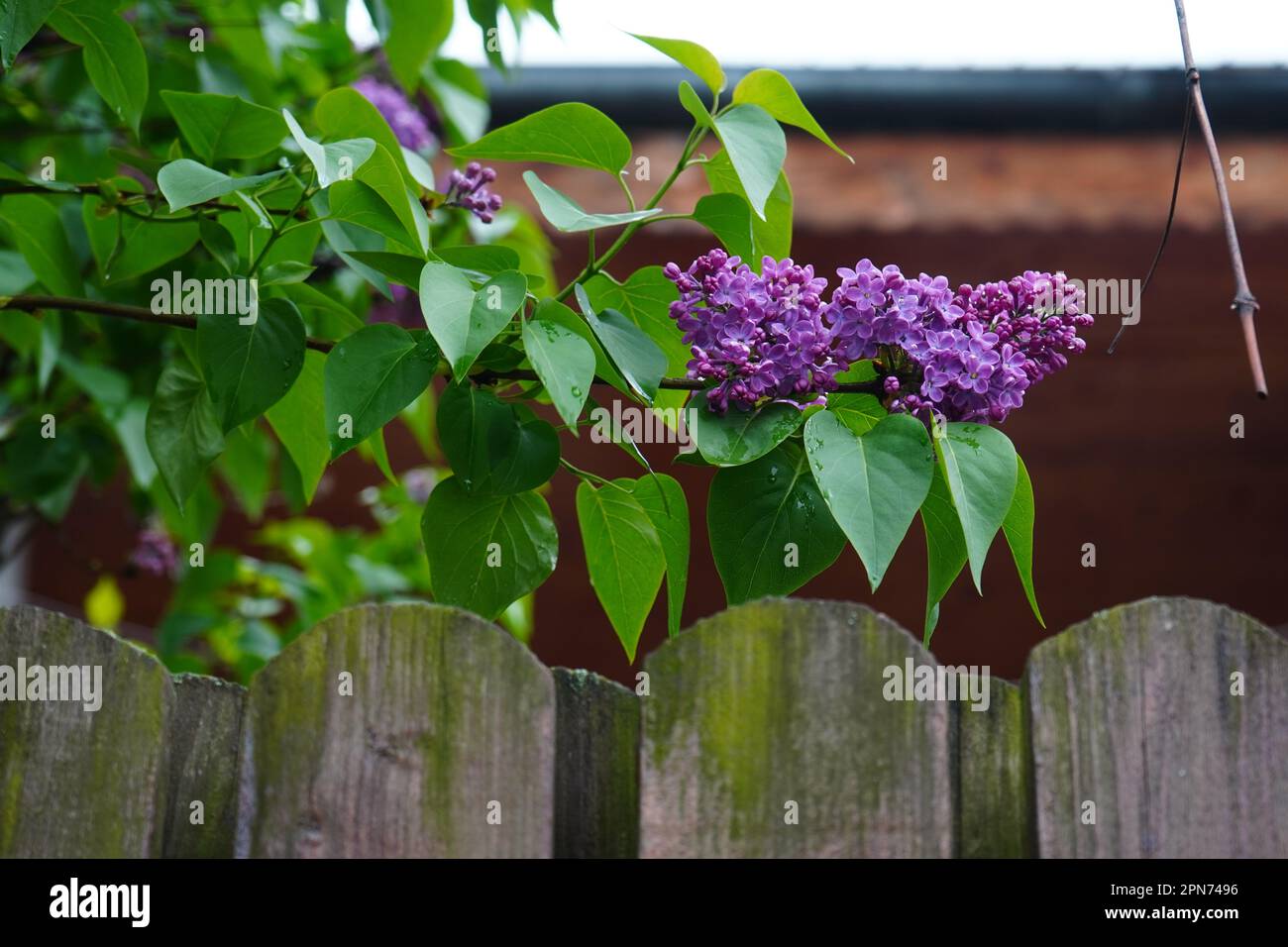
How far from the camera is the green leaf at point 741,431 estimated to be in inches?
40.3

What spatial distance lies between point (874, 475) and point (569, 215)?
319 mm

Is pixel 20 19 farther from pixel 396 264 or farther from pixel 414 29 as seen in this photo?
pixel 414 29

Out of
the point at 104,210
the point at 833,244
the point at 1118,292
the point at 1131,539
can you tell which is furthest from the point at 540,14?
the point at 1131,539

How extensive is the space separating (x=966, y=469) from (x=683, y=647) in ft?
0.80

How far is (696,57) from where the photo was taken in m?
1.16

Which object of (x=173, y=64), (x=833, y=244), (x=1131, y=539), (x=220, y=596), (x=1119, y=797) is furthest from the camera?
(x=1131, y=539)

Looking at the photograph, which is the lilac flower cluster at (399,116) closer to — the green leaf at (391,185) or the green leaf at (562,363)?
the green leaf at (391,185)

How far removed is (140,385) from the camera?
81.5 inches

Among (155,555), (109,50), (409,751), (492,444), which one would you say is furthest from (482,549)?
(155,555)

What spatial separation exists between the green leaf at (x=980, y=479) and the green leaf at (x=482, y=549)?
349 mm

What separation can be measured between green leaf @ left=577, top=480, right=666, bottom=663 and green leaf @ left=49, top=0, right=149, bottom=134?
64 centimetres

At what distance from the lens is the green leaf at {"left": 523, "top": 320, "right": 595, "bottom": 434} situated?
→ 0.94 metres

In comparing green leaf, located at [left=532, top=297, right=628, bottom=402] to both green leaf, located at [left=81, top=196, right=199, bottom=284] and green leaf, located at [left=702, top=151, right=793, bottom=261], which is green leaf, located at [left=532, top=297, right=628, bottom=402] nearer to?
green leaf, located at [left=702, top=151, right=793, bottom=261]

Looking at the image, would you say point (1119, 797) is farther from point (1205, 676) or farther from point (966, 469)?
point (966, 469)
